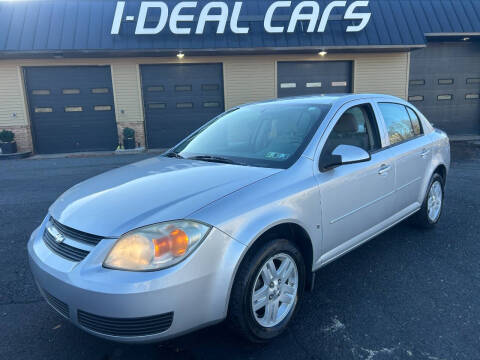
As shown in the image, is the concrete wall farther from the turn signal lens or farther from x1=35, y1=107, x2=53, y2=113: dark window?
the turn signal lens

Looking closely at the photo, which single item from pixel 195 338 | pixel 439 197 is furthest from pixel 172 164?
pixel 439 197

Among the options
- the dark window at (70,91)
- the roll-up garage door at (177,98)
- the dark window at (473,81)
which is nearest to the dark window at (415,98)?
the dark window at (473,81)

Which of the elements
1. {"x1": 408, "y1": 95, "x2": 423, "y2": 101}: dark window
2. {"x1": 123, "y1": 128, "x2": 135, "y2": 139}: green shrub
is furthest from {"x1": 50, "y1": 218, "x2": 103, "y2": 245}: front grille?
{"x1": 408, "y1": 95, "x2": 423, "y2": 101}: dark window

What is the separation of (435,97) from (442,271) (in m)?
14.3

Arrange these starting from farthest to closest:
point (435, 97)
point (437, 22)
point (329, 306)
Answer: point (435, 97) < point (437, 22) < point (329, 306)

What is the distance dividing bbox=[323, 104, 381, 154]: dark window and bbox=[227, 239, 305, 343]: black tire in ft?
3.06

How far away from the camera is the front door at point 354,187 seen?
2631 millimetres

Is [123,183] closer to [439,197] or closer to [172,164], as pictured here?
[172,164]

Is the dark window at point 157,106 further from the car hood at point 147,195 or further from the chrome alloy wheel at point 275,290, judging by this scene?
the chrome alloy wheel at point 275,290

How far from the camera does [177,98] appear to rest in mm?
13680

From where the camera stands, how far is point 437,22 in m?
13.7

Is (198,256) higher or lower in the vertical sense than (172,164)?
lower

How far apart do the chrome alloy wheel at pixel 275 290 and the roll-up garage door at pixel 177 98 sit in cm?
1188

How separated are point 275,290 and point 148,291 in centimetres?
91
